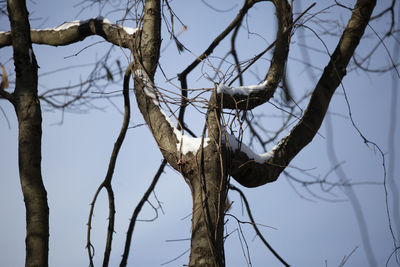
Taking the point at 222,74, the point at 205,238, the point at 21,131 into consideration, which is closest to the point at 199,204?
the point at 205,238

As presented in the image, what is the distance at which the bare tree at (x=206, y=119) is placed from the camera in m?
1.37

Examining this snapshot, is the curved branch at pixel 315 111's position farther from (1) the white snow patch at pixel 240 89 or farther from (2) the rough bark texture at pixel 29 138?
(2) the rough bark texture at pixel 29 138

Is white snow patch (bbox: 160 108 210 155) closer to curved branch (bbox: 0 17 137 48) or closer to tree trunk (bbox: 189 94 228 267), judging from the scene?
tree trunk (bbox: 189 94 228 267)

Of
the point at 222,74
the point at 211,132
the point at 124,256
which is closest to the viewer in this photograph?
the point at 211,132

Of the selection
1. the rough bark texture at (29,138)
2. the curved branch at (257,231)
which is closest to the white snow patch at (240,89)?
the curved branch at (257,231)

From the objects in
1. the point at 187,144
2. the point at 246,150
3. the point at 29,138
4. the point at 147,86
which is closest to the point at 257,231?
the point at 246,150

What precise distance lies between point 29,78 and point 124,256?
105cm

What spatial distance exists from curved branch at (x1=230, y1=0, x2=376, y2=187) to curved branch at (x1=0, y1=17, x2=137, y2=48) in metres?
0.77

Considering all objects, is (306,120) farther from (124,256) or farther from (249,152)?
(124,256)

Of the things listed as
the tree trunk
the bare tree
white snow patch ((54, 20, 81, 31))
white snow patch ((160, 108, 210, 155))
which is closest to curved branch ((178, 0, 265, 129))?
the bare tree

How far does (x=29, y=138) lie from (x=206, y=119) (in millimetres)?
734

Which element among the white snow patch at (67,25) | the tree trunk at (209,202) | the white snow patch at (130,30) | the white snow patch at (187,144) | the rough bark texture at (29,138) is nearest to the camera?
the tree trunk at (209,202)

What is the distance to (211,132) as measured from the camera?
1432mm

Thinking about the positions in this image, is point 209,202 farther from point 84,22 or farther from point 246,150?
point 84,22
